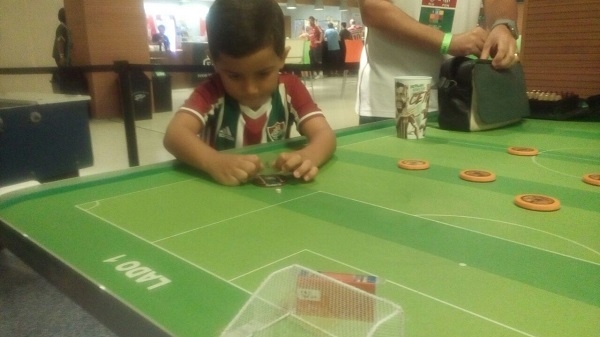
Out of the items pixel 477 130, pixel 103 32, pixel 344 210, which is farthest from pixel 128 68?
pixel 103 32

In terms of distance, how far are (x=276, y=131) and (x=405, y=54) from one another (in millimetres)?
480

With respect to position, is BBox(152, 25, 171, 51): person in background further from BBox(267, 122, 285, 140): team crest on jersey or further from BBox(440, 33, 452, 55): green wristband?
BBox(440, 33, 452, 55): green wristband

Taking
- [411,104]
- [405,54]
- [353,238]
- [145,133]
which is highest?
[405,54]

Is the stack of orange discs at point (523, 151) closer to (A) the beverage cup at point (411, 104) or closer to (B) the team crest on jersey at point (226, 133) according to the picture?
(A) the beverage cup at point (411, 104)

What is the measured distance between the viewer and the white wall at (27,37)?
6.16 meters

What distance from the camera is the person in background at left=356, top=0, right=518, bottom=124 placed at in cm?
137

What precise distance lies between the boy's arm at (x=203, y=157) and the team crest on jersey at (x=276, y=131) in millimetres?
229

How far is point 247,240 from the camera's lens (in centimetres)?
66

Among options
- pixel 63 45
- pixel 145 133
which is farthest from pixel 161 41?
pixel 145 133

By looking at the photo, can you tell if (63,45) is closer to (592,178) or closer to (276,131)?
(276,131)

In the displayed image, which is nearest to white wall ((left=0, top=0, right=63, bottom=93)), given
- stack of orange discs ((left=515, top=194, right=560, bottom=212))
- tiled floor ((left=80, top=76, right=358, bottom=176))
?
tiled floor ((left=80, top=76, right=358, bottom=176))

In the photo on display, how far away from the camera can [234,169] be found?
916 millimetres

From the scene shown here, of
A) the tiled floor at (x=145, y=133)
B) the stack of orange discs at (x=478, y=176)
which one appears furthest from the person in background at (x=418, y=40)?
the tiled floor at (x=145, y=133)

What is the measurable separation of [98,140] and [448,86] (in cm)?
384
